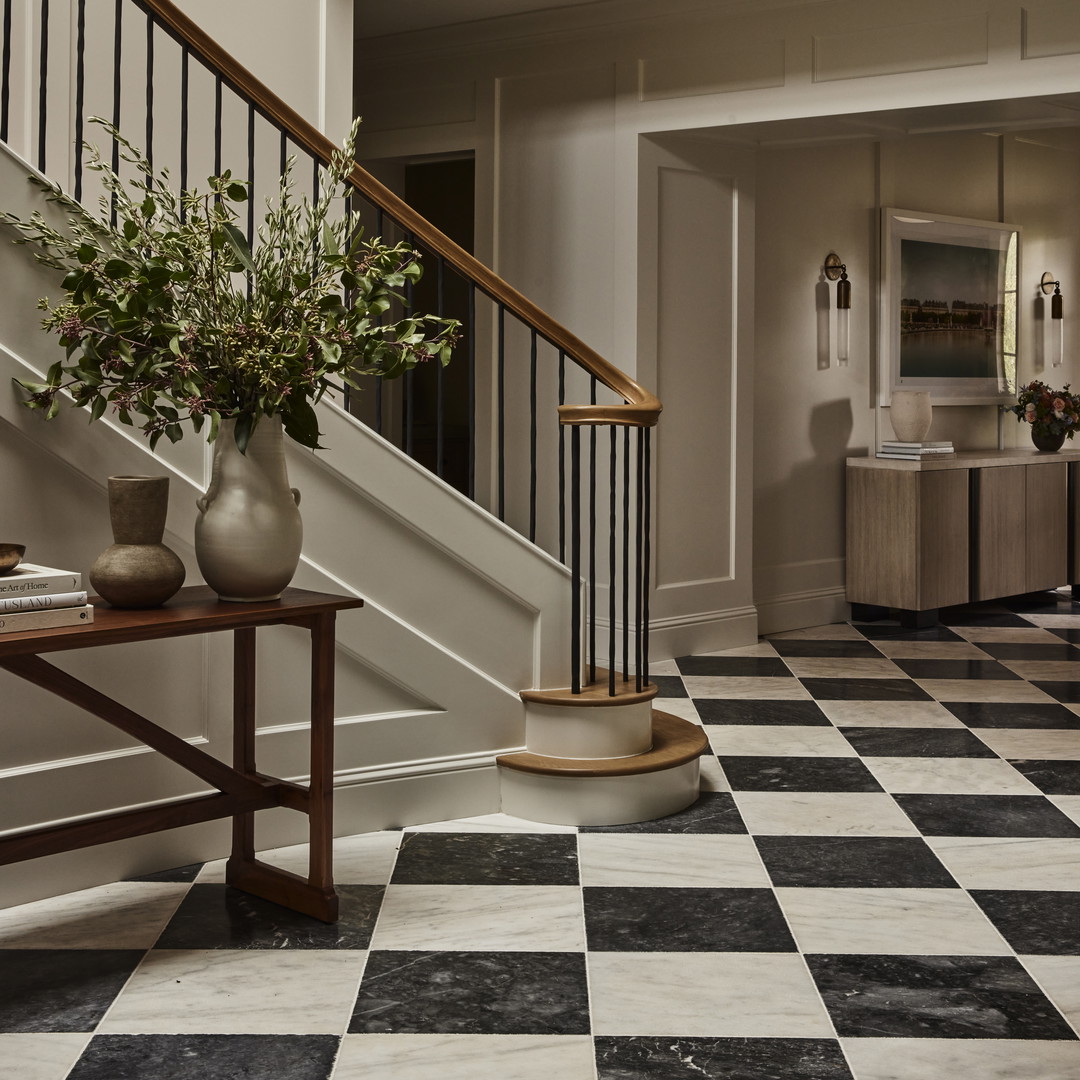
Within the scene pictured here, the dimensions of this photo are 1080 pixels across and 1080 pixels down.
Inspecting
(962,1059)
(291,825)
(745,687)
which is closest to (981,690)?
(745,687)

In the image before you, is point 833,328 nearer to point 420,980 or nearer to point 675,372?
point 675,372

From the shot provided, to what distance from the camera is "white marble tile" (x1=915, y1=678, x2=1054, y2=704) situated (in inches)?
192

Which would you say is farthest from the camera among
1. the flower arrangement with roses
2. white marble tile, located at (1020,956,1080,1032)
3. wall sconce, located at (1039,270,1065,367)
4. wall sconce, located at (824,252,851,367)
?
wall sconce, located at (1039,270,1065,367)

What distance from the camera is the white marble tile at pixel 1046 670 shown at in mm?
5221

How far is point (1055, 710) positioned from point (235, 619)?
3.33 meters

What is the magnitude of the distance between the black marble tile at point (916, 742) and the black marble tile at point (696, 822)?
2.47 feet

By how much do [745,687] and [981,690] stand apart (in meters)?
0.90

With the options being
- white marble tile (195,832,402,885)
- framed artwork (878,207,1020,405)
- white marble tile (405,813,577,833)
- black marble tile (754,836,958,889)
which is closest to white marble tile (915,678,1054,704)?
black marble tile (754,836,958,889)

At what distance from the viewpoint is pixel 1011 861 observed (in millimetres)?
3123

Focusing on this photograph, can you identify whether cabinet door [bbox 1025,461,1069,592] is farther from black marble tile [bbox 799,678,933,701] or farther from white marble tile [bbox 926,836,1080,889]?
white marble tile [bbox 926,836,1080,889]

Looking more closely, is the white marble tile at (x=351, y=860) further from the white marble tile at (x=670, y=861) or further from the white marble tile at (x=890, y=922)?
the white marble tile at (x=890, y=922)

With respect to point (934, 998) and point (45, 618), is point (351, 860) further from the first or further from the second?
point (934, 998)

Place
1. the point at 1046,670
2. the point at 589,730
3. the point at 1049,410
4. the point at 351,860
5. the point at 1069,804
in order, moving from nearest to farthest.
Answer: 1. the point at 351,860
2. the point at 589,730
3. the point at 1069,804
4. the point at 1046,670
5. the point at 1049,410

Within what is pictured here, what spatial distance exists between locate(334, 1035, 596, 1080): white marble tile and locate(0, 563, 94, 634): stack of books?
2.85 ft
